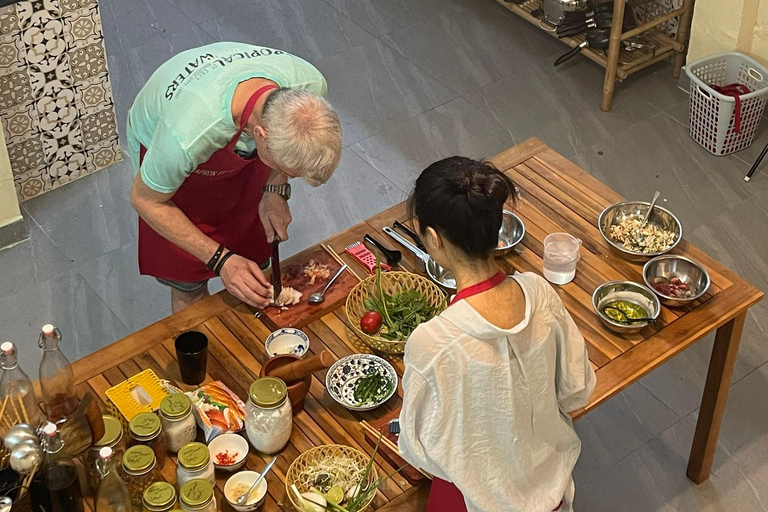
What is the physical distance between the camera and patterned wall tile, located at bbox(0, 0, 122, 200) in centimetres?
416

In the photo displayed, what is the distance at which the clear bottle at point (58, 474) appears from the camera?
212 centimetres

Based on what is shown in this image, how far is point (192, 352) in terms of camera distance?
257 cm

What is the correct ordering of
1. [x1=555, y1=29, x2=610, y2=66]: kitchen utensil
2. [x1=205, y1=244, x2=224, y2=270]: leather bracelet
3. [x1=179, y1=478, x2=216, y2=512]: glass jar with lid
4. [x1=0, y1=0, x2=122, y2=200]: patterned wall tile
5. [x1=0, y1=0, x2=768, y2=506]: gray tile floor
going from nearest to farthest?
[x1=179, y1=478, x2=216, y2=512]: glass jar with lid → [x1=205, y1=244, x2=224, y2=270]: leather bracelet → [x1=0, y1=0, x2=768, y2=506]: gray tile floor → [x1=0, y1=0, x2=122, y2=200]: patterned wall tile → [x1=555, y1=29, x2=610, y2=66]: kitchen utensil

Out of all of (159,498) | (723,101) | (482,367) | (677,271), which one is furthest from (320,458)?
(723,101)

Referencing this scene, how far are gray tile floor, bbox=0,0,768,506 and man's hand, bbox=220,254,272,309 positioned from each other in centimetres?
129

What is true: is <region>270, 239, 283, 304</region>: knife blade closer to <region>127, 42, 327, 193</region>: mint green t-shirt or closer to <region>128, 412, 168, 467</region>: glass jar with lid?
<region>127, 42, 327, 193</region>: mint green t-shirt

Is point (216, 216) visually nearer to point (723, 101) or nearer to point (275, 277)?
point (275, 277)

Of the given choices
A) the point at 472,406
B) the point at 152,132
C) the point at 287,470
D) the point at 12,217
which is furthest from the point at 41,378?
the point at 12,217

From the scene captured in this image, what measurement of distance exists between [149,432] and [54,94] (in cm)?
255

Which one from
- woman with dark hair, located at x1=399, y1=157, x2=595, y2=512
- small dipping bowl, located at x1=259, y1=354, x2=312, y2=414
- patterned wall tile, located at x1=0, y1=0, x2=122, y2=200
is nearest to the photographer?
woman with dark hair, located at x1=399, y1=157, x2=595, y2=512

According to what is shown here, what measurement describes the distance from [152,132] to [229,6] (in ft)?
10.7

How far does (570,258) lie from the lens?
2920 mm

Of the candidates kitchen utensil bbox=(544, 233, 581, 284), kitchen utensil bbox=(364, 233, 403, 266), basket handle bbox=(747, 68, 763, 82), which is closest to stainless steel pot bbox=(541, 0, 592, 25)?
basket handle bbox=(747, 68, 763, 82)

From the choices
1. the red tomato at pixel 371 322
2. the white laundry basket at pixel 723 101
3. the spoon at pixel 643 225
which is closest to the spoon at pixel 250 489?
the red tomato at pixel 371 322
